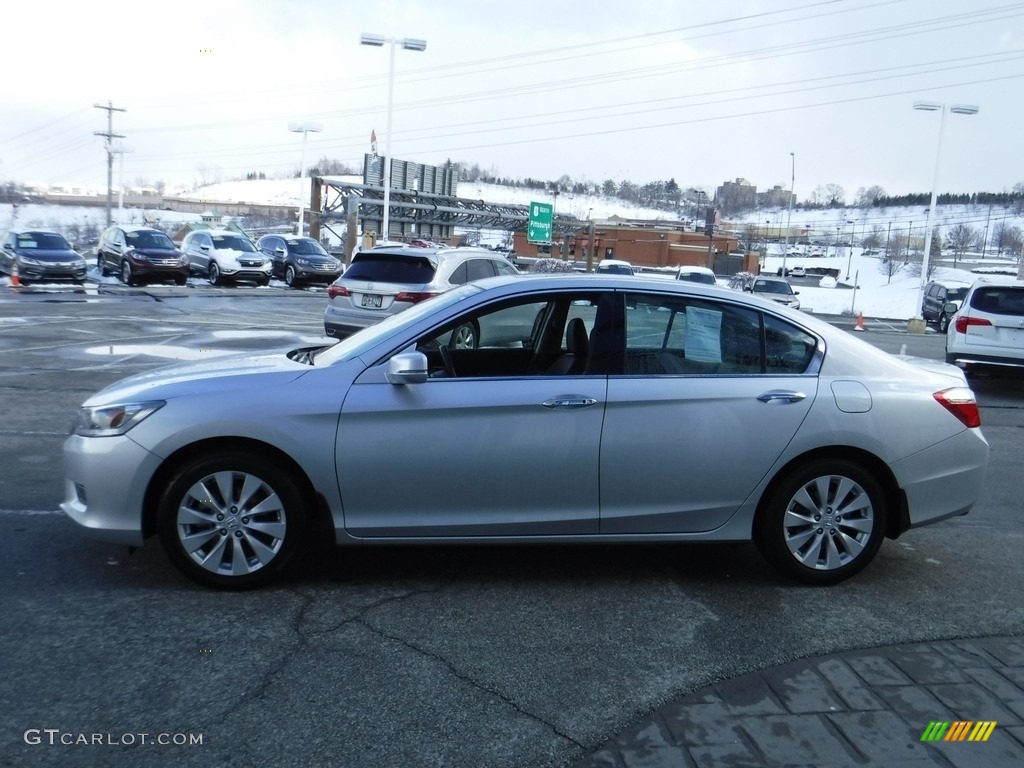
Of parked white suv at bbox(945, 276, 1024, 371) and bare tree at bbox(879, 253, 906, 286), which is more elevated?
bare tree at bbox(879, 253, 906, 286)

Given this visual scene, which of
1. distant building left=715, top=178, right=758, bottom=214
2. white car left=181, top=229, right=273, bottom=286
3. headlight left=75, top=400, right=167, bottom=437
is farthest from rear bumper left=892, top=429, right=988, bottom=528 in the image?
distant building left=715, top=178, right=758, bottom=214

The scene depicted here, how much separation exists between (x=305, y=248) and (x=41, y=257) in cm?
1075

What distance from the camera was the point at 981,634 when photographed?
174 inches

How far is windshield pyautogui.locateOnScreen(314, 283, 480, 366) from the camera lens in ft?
15.8

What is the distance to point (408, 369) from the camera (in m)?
4.47

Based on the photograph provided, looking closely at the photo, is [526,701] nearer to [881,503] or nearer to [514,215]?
[881,503]

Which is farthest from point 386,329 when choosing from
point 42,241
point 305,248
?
point 305,248

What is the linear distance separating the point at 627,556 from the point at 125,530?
2774 mm

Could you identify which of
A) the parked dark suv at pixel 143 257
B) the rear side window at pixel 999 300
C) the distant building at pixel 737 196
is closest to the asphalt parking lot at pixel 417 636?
the rear side window at pixel 999 300

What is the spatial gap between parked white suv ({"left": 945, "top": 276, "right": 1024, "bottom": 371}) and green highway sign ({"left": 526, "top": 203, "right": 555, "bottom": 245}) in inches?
1474

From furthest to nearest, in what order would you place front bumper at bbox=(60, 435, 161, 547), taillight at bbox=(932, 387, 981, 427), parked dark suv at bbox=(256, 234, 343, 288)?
parked dark suv at bbox=(256, 234, 343, 288) < taillight at bbox=(932, 387, 981, 427) < front bumper at bbox=(60, 435, 161, 547)

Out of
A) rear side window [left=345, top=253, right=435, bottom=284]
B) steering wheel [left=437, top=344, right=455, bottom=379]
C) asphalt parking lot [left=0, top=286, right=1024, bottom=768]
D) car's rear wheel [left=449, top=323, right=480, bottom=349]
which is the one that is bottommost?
asphalt parking lot [left=0, top=286, right=1024, bottom=768]

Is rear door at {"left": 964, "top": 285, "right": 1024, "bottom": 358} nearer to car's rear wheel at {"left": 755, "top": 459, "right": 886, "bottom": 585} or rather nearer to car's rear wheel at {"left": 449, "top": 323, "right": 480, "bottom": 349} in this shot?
car's rear wheel at {"left": 755, "top": 459, "right": 886, "bottom": 585}

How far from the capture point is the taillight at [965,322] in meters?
13.5
